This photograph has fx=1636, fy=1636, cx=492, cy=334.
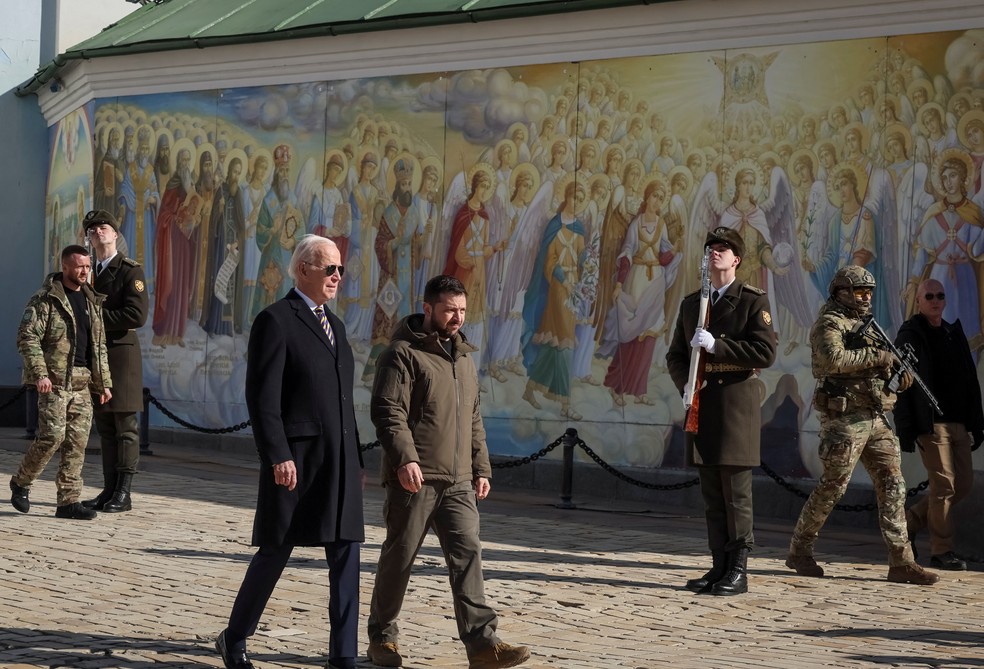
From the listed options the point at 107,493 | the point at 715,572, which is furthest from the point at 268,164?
the point at 715,572

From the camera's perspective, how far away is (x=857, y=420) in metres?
10.1

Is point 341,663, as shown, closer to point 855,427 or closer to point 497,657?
point 497,657

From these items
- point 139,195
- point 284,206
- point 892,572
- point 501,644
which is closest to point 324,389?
point 501,644

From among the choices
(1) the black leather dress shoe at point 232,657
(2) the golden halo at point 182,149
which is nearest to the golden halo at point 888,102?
(1) the black leather dress shoe at point 232,657

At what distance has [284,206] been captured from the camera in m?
19.0

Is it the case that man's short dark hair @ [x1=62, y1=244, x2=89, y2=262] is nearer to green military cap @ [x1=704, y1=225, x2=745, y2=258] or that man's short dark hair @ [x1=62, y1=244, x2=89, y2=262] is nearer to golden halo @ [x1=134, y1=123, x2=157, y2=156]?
green military cap @ [x1=704, y1=225, x2=745, y2=258]

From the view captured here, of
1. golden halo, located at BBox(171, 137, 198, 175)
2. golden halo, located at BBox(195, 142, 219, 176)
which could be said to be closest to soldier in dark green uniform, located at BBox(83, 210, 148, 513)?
golden halo, located at BBox(195, 142, 219, 176)

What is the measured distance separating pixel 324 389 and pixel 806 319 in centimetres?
829

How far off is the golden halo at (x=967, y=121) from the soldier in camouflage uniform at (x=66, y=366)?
7.10m

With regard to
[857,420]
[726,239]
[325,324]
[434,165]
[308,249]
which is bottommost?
[857,420]

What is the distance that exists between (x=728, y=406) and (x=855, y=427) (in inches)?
38.0

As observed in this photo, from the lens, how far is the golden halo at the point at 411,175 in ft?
57.8

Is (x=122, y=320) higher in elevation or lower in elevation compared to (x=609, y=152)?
lower

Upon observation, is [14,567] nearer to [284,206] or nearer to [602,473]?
[602,473]
